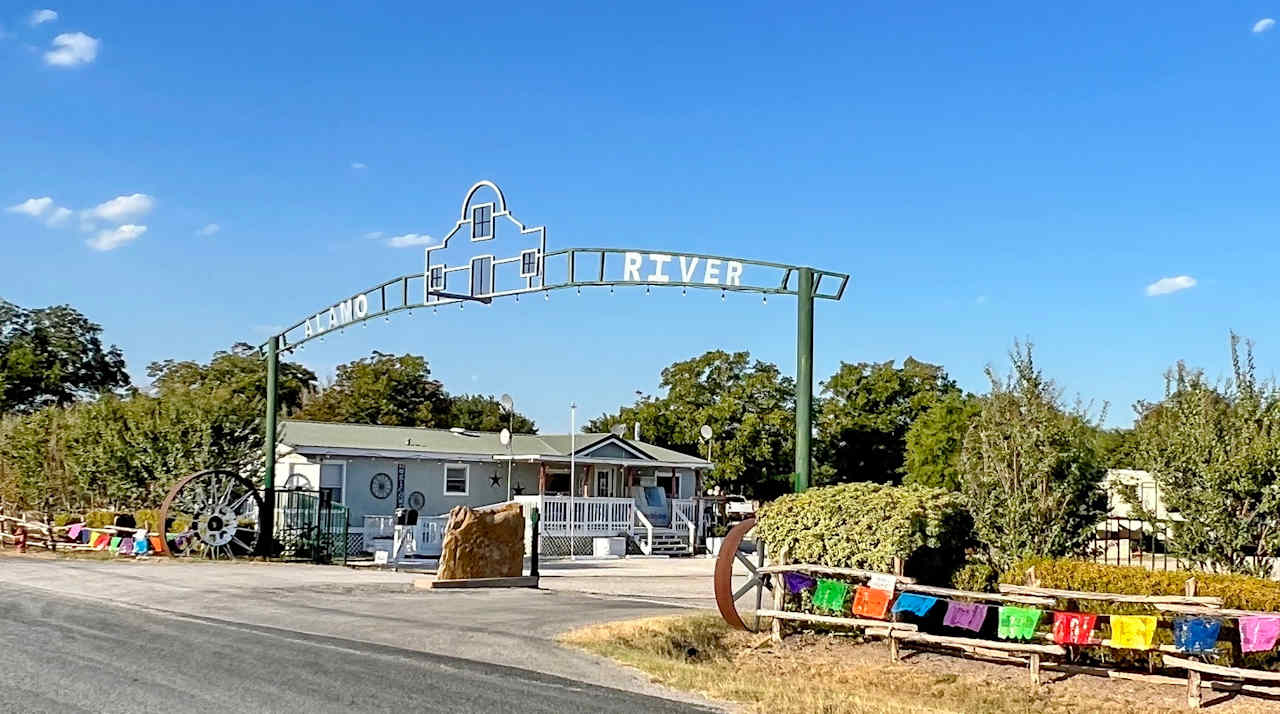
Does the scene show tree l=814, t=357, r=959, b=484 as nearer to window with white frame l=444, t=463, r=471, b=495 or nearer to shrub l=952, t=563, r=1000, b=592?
window with white frame l=444, t=463, r=471, b=495

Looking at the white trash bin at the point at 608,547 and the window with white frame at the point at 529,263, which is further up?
the window with white frame at the point at 529,263

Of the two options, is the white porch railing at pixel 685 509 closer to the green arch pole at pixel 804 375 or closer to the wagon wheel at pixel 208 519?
the wagon wheel at pixel 208 519

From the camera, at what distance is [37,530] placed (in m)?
30.8

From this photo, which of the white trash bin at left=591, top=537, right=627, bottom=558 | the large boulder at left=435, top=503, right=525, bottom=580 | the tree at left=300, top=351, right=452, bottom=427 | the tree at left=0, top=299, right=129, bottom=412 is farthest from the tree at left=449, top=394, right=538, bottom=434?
the large boulder at left=435, top=503, right=525, bottom=580

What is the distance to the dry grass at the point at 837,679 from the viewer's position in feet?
38.1

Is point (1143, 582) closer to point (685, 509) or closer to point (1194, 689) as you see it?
point (1194, 689)

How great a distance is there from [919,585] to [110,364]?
63.8 metres

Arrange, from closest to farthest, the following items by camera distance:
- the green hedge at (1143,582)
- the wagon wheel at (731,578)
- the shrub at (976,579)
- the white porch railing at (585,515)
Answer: the green hedge at (1143,582) < the shrub at (976,579) < the wagon wheel at (731,578) < the white porch railing at (585,515)

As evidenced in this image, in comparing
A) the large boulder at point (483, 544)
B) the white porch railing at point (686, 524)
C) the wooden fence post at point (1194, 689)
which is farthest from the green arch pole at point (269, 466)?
the wooden fence post at point (1194, 689)

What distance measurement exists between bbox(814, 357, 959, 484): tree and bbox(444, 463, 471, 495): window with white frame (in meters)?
24.2

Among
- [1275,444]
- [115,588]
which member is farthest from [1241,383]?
[115,588]

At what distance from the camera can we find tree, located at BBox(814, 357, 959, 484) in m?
60.1

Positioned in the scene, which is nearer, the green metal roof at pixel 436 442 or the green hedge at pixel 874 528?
the green hedge at pixel 874 528

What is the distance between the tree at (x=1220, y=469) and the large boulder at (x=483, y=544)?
11.3 meters
